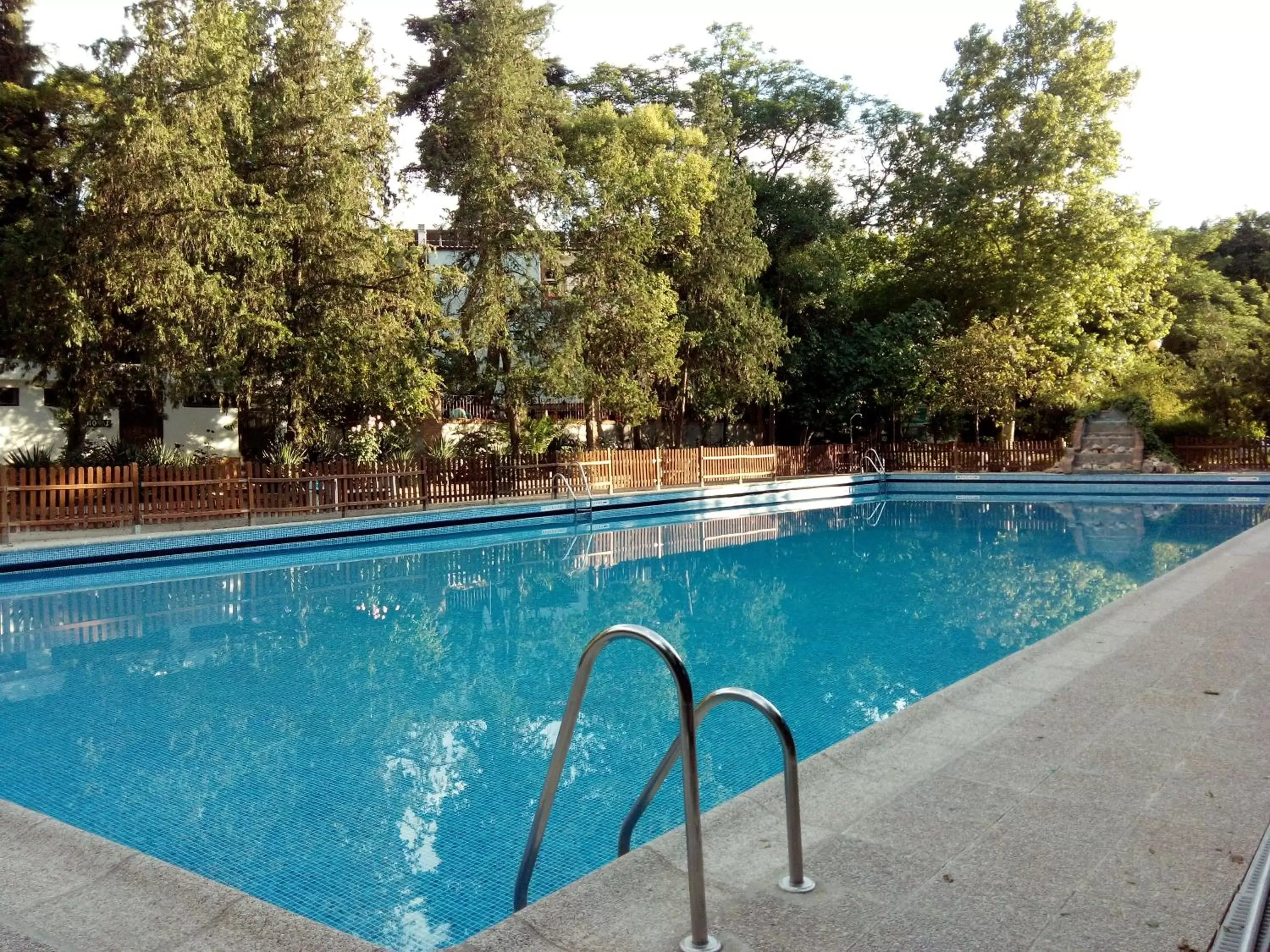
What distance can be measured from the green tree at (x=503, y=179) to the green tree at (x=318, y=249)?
8.59ft


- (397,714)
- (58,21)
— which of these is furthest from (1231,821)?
(58,21)

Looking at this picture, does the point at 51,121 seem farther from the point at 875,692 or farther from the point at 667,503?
the point at 875,692

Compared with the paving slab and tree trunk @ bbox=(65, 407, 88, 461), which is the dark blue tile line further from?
the paving slab

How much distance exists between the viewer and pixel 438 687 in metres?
7.30

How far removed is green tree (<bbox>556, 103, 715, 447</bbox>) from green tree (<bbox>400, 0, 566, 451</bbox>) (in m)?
0.93

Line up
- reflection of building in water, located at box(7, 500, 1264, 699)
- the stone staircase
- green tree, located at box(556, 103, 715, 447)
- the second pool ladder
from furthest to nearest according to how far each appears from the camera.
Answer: the stone staircase, green tree, located at box(556, 103, 715, 447), reflection of building in water, located at box(7, 500, 1264, 699), the second pool ladder

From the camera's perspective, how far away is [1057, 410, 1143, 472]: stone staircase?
2678 cm

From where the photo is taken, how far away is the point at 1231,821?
11.5 ft

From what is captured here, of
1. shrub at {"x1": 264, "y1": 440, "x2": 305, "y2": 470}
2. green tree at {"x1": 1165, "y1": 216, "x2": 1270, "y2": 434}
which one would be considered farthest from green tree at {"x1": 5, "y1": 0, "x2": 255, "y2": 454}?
green tree at {"x1": 1165, "y1": 216, "x2": 1270, "y2": 434}

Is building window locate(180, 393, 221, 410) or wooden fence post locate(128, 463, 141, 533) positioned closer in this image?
wooden fence post locate(128, 463, 141, 533)

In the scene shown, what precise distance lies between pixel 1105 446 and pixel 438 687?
2485cm

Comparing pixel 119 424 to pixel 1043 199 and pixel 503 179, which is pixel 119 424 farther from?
pixel 1043 199

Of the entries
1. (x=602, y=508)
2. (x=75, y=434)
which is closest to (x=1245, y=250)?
(x=602, y=508)

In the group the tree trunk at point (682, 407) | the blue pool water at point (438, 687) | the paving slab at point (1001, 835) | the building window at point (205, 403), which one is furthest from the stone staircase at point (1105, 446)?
the paving slab at point (1001, 835)
